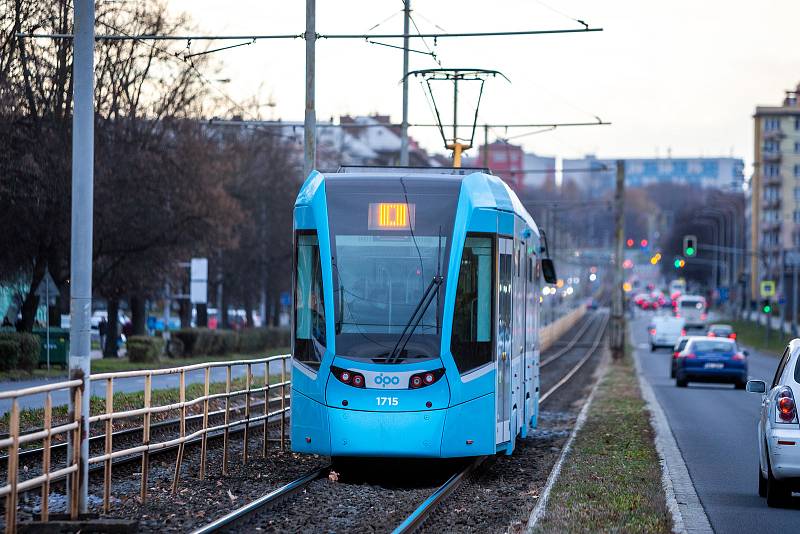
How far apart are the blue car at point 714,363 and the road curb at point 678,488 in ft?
54.6

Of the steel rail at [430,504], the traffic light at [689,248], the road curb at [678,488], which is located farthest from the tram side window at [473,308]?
the traffic light at [689,248]

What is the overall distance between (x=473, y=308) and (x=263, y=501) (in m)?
3.34

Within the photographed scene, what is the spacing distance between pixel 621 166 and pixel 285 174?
19.9 m

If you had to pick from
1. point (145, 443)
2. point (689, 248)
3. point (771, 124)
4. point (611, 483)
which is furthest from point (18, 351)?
point (771, 124)

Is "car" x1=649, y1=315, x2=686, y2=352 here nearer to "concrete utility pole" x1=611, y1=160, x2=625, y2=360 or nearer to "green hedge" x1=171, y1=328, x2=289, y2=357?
"concrete utility pole" x1=611, y1=160, x2=625, y2=360

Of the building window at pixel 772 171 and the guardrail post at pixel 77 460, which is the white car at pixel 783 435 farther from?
the building window at pixel 772 171

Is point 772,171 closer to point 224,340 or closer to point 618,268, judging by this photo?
point 618,268

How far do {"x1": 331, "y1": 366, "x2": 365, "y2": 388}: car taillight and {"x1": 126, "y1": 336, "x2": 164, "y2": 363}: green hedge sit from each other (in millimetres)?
30330

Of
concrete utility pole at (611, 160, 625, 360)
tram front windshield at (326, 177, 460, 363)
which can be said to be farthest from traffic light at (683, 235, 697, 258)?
tram front windshield at (326, 177, 460, 363)

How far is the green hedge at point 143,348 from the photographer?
4412 centimetres

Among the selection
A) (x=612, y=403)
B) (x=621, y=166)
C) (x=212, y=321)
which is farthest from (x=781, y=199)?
(x=612, y=403)

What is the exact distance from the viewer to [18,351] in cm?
3628

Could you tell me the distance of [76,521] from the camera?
10.8 meters

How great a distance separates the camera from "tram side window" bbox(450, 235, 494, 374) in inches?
581
